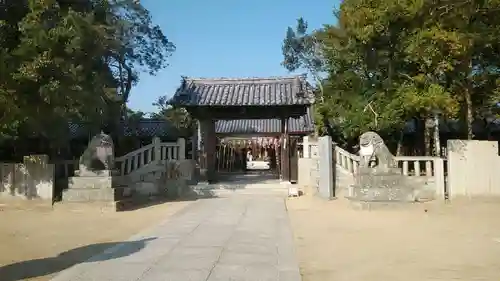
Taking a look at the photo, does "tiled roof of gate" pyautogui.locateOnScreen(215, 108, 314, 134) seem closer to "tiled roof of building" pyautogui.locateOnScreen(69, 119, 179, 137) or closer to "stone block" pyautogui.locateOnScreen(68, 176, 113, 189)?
"tiled roof of building" pyautogui.locateOnScreen(69, 119, 179, 137)

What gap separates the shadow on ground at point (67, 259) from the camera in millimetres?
5324

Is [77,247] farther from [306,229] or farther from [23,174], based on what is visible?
[23,174]

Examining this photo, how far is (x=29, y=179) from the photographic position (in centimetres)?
1206

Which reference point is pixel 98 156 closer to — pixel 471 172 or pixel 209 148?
pixel 209 148

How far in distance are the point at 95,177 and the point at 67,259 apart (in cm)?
584

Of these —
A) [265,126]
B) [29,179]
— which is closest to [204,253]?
[29,179]

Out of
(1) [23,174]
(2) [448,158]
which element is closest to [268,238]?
(2) [448,158]

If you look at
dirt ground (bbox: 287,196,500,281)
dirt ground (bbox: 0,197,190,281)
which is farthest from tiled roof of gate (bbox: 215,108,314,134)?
dirt ground (bbox: 287,196,500,281)

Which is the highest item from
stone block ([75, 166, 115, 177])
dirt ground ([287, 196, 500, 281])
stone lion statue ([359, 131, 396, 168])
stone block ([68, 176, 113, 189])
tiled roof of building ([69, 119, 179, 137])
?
tiled roof of building ([69, 119, 179, 137])

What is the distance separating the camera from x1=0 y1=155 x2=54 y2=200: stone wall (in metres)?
12.0

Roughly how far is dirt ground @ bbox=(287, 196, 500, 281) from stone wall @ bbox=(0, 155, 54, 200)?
264 inches

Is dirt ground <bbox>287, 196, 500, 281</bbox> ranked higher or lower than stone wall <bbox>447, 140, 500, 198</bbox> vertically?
lower

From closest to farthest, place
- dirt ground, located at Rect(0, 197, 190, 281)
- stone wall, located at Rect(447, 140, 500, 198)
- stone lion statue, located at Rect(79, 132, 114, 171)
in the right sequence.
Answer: dirt ground, located at Rect(0, 197, 190, 281)
stone lion statue, located at Rect(79, 132, 114, 171)
stone wall, located at Rect(447, 140, 500, 198)

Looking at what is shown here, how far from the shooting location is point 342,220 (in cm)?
978
